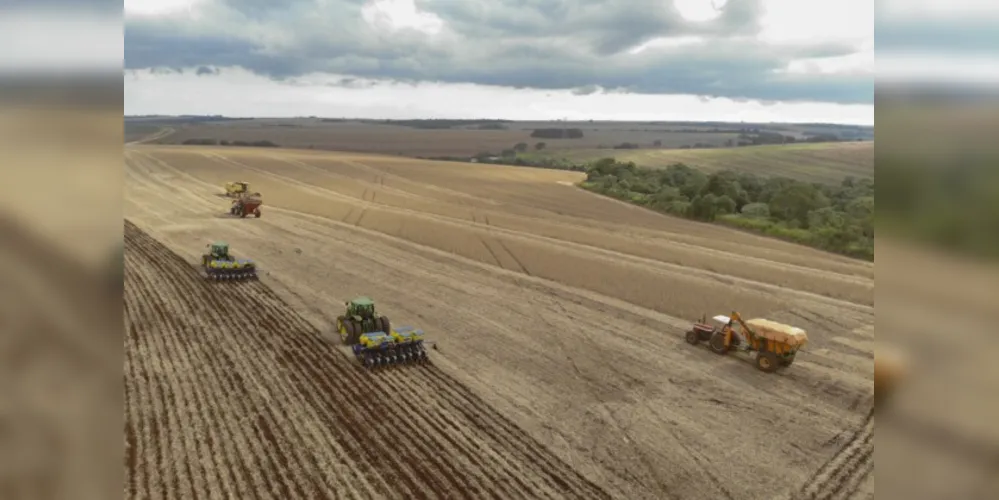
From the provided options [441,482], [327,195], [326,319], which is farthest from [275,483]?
[327,195]

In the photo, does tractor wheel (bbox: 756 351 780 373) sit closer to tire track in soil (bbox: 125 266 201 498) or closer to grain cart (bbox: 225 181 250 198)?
tire track in soil (bbox: 125 266 201 498)

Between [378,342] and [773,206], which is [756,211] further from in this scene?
[378,342]

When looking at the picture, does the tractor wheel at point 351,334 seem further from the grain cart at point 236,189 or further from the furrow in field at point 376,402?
the grain cart at point 236,189

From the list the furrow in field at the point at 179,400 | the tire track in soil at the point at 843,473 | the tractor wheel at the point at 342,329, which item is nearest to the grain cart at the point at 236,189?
the furrow in field at the point at 179,400

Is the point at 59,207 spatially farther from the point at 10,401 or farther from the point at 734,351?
the point at 734,351

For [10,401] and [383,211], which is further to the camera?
[383,211]

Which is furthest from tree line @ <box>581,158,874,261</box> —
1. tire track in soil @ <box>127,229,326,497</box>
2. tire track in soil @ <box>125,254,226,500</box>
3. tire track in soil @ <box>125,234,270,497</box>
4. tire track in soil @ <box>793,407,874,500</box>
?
tire track in soil @ <box>125,254,226,500</box>

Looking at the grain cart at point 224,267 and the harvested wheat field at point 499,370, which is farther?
the grain cart at point 224,267
